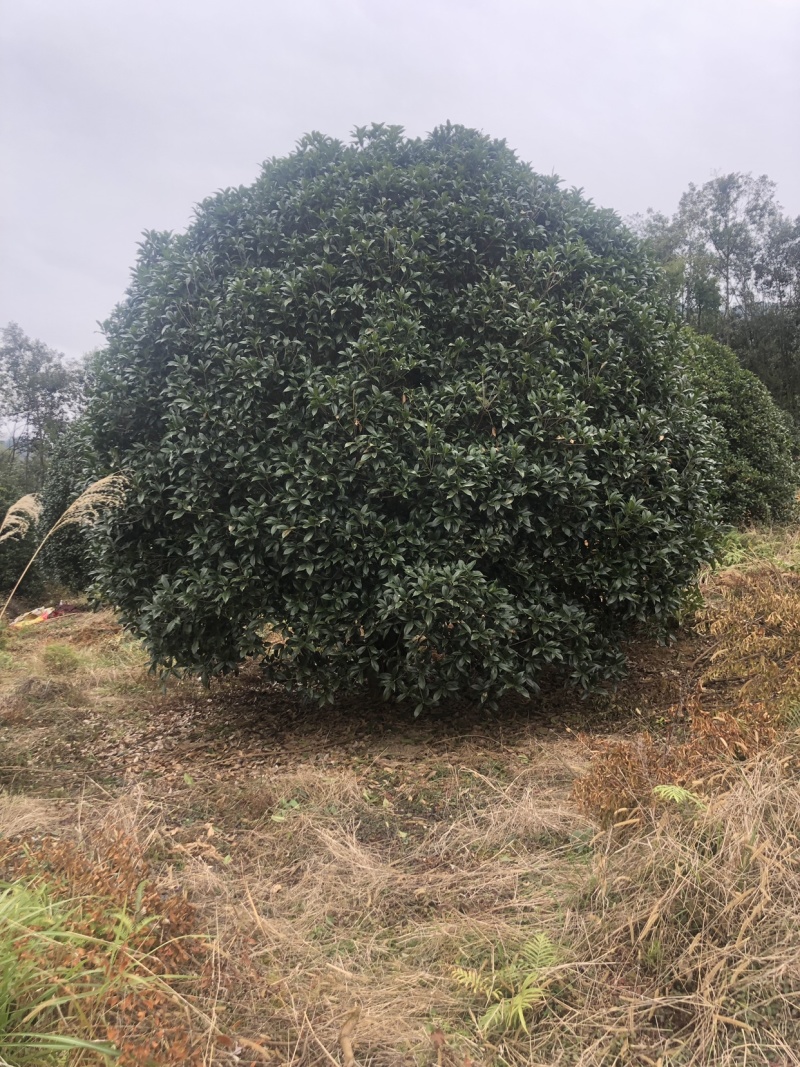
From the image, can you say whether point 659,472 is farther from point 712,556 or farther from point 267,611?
point 267,611

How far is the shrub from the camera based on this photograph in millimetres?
8758

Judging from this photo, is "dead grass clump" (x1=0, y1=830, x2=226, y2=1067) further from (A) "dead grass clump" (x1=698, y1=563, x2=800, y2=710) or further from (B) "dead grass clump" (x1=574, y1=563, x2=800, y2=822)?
(A) "dead grass clump" (x1=698, y1=563, x2=800, y2=710)

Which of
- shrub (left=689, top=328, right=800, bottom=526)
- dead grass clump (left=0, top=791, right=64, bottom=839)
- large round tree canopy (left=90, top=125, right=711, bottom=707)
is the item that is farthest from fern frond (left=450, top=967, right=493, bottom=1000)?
shrub (left=689, top=328, right=800, bottom=526)

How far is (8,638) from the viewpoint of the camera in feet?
31.2

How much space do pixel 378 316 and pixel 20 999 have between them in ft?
11.6

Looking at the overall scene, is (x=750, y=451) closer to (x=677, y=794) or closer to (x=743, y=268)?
(x=677, y=794)

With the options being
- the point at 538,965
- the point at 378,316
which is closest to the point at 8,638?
the point at 378,316

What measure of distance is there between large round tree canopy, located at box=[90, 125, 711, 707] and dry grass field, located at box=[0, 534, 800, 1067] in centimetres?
65

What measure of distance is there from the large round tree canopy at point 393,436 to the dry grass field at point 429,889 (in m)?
0.65

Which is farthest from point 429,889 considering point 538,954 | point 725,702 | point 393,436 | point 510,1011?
point 725,702

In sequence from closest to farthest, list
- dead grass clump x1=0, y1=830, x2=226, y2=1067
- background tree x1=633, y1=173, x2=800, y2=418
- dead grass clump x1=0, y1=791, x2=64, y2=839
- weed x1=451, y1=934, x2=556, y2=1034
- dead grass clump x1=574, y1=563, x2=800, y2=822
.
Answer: dead grass clump x1=0, y1=830, x2=226, y2=1067
weed x1=451, y1=934, x2=556, y2=1034
dead grass clump x1=574, y1=563, x2=800, y2=822
dead grass clump x1=0, y1=791, x2=64, y2=839
background tree x1=633, y1=173, x2=800, y2=418

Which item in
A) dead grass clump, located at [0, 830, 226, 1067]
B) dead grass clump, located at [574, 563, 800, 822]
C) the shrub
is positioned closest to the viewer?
dead grass clump, located at [0, 830, 226, 1067]

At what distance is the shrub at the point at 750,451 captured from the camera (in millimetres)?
8758

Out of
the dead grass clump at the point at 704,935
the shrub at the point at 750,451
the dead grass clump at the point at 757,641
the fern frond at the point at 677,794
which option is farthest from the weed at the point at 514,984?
the shrub at the point at 750,451
